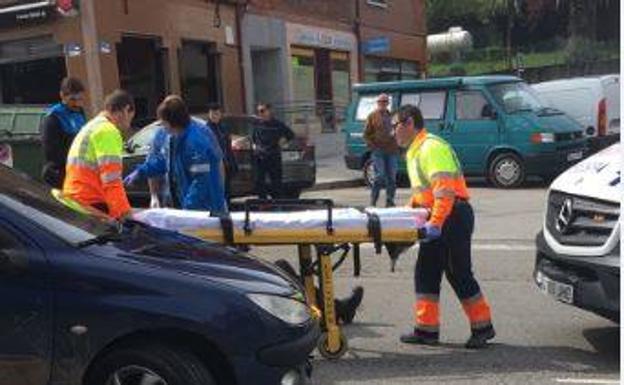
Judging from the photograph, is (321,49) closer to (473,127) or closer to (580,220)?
(473,127)

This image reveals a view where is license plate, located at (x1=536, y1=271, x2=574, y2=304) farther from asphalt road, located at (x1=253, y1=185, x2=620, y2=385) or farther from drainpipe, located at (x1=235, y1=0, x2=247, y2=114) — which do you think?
drainpipe, located at (x1=235, y1=0, x2=247, y2=114)

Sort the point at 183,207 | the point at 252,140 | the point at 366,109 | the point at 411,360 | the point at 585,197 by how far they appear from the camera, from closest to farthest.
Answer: the point at 585,197 → the point at 411,360 → the point at 183,207 → the point at 252,140 → the point at 366,109

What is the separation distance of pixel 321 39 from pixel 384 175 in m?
14.6

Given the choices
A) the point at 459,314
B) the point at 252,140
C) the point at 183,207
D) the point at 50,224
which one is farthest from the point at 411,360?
the point at 252,140

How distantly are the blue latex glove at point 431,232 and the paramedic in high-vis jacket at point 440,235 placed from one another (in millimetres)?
94

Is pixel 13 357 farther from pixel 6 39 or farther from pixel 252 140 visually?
pixel 6 39

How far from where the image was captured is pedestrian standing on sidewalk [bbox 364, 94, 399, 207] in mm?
15078

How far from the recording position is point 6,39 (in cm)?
2062

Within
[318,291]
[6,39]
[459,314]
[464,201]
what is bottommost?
[459,314]

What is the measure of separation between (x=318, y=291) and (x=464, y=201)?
1.12 meters

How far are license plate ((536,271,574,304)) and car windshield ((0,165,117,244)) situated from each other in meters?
2.61

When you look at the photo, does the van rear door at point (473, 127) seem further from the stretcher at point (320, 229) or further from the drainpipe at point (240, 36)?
the stretcher at point (320, 229)

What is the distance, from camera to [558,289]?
20.5 feet

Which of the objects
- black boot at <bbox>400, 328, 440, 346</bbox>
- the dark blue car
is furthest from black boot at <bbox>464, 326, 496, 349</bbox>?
the dark blue car
